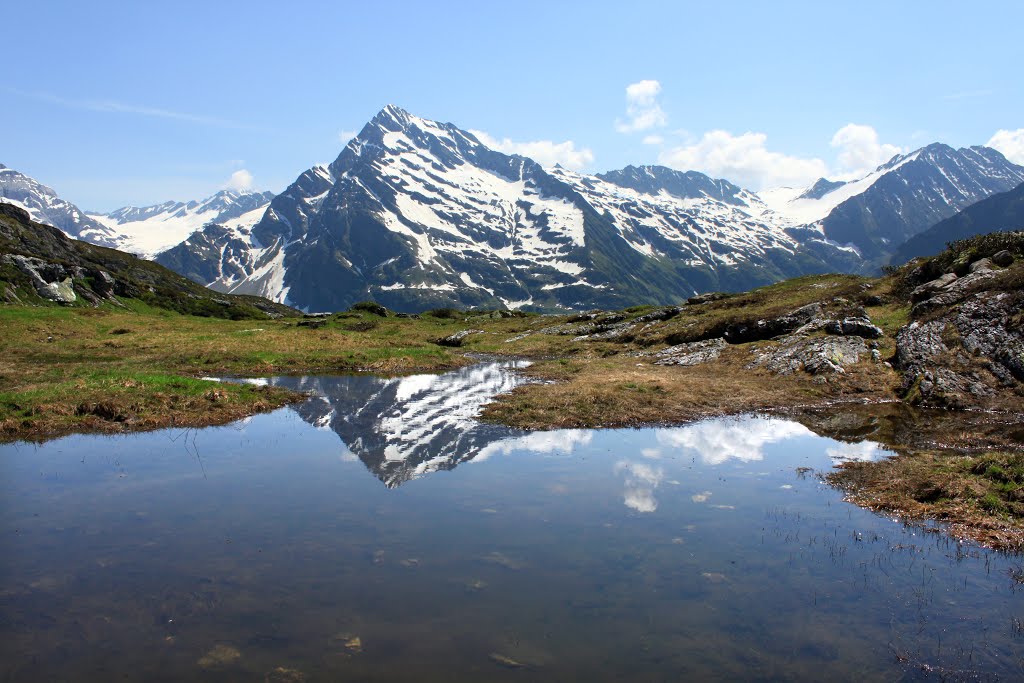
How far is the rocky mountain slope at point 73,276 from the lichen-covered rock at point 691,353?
92.5m

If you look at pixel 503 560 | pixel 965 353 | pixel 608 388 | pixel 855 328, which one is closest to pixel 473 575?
pixel 503 560

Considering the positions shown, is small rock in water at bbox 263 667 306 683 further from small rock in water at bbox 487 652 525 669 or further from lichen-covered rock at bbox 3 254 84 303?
lichen-covered rock at bbox 3 254 84 303

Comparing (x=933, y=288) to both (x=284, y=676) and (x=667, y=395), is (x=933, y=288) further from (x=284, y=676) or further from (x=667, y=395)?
(x=284, y=676)

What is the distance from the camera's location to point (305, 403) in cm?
3712

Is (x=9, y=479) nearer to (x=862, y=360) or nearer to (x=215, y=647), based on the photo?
(x=215, y=647)

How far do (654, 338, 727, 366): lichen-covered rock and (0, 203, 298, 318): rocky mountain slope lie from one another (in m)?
92.5

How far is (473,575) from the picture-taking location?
1341 cm

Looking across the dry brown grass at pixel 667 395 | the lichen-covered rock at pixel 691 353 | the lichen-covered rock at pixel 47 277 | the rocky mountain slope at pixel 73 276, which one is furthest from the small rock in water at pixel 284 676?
the lichen-covered rock at pixel 47 277

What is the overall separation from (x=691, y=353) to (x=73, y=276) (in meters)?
114

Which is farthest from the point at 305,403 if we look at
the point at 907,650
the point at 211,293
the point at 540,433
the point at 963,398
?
the point at 211,293

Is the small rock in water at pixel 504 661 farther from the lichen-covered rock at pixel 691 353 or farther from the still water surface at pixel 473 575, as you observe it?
the lichen-covered rock at pixel 691 353

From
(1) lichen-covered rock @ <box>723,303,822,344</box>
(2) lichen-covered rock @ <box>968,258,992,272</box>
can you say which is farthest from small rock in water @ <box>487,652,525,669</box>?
(2) lichen-covered rock @ <box>968,258,992,272</box>

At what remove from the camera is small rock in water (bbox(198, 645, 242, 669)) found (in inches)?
393

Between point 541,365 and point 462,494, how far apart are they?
39.6 meters
